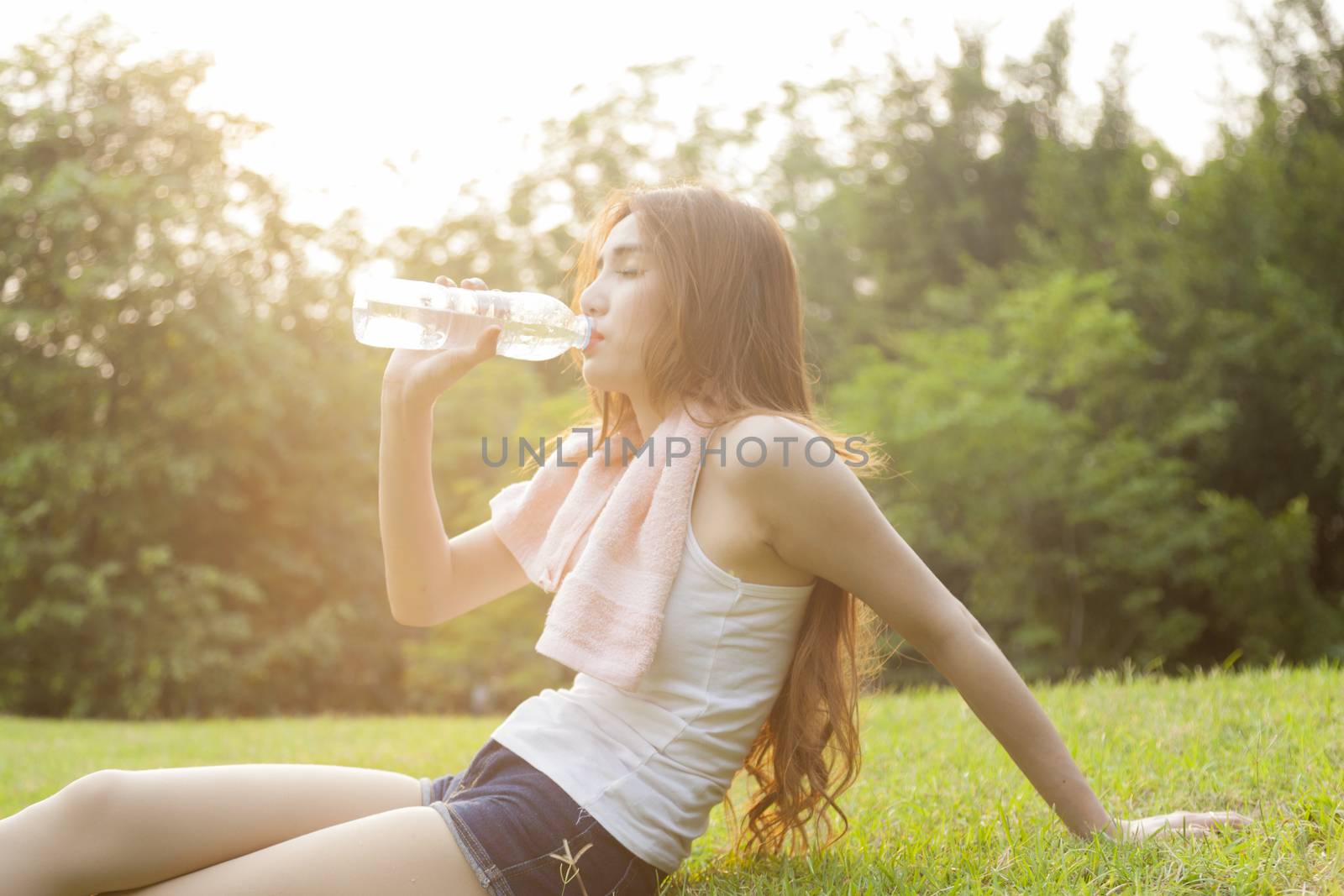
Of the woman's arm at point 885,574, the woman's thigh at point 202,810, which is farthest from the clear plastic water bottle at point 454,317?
the woman's thigh at point 202,810

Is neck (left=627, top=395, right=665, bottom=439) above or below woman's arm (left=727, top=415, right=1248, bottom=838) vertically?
above

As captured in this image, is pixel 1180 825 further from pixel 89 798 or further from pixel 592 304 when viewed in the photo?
pixel 89 798

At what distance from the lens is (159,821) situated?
1.92m

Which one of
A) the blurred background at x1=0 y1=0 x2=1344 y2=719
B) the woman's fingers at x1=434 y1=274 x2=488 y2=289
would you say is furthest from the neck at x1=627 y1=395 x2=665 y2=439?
the blurred background at x1=0 y1=0 x2=1344 y2=719

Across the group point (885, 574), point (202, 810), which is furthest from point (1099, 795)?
point (202, 810)

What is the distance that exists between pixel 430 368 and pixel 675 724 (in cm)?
89

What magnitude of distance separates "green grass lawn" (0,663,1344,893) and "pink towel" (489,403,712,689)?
0.54 metres

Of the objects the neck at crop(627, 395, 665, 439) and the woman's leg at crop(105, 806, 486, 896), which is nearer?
the woman's leg at crop(105, 806, 486, 896)

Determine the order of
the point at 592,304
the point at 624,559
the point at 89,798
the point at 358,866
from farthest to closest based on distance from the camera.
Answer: the point at 592,304 < the point at 624,559 < the point at 89,798 < the point at 358,866

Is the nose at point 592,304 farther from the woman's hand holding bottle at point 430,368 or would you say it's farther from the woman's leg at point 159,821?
the woman's leg at point 159,821

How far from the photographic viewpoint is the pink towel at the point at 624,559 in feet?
6.36

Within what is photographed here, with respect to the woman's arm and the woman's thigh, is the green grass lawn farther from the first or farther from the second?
the woman's thigh

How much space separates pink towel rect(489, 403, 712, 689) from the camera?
1.94 metres

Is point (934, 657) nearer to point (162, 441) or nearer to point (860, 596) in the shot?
point (860, 596)
